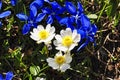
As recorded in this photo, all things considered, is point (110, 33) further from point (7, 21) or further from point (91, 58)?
point (7, 21)

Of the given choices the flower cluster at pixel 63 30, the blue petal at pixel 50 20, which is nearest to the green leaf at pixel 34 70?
the flower cluster at pixel 63 30

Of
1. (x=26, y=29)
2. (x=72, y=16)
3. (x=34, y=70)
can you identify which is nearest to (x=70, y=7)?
(x=72, y=16)

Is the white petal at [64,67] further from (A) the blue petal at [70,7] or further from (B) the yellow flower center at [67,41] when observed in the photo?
(A) the blue petal at [70,7]

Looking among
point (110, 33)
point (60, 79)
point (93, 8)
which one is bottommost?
point (60, 79)

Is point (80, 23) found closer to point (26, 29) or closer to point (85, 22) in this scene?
point (85, 22)

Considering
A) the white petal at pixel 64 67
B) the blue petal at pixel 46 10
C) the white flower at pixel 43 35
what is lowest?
the white petal at pixel 64 67

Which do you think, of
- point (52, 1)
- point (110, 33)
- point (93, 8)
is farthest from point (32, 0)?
point (110, 33)

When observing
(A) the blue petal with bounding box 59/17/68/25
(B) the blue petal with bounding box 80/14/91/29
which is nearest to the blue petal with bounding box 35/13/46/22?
(A) the blue petal with bounding box 59/17/68/25

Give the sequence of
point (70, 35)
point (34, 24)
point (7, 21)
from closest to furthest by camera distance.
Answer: point (70, 35)
point (34, 24)
point (7, 21)

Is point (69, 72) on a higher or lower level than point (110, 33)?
lower
